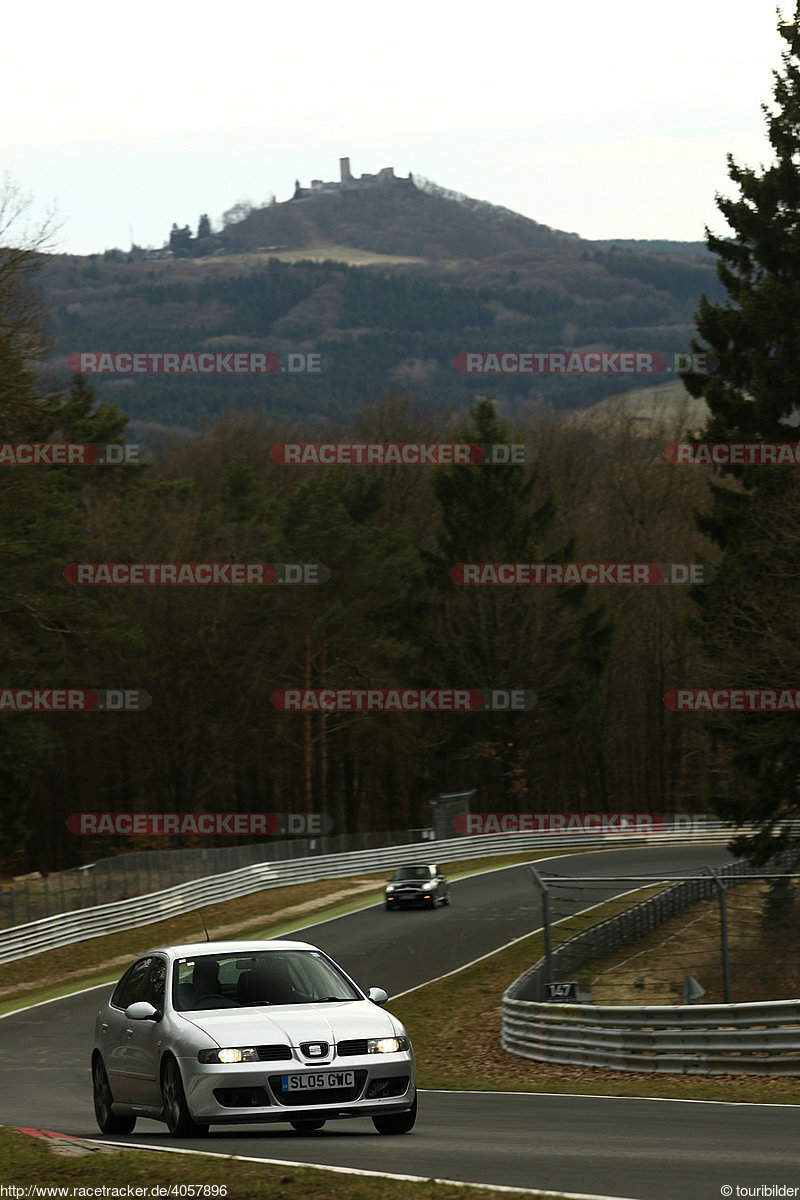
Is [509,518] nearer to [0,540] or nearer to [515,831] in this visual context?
[515,831]

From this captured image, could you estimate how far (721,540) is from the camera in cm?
3341

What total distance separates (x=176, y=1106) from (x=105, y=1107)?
1619 mm

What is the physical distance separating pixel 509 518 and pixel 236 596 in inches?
618

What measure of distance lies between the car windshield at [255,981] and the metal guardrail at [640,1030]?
654cm

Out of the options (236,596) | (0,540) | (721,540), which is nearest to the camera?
(721,540)

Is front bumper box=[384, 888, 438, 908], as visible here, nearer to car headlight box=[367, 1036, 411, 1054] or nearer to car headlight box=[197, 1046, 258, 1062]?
car headlight box=[367, 1036, 411, 1054]

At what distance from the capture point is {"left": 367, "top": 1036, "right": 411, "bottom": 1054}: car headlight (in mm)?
10188

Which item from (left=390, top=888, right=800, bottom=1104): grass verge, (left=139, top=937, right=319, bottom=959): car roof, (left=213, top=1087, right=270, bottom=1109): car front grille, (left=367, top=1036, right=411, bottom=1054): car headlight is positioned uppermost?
(left=139, top=937, right=319, bottom=959): car roof

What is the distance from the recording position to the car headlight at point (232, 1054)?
9.99 m

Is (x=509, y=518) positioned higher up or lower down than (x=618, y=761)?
higher up

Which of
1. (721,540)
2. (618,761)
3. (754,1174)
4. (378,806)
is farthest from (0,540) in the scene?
(618,761)

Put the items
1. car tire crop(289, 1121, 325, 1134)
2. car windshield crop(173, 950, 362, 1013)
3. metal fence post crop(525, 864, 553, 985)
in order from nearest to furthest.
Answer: car tire crop(289, 1121, 325, 1134) → car windshield crop(173, 950, 362, 1013) → metal fence post crop(525, 864, 553, 985)

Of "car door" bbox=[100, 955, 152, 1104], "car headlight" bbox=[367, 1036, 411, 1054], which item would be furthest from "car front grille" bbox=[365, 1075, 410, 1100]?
"car door" bbox=[100, 955, 152, 1104]

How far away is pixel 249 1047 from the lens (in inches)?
395
